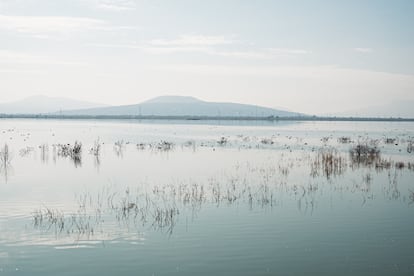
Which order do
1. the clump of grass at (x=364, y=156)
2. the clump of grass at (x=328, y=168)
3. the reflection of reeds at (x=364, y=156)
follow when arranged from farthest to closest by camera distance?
the clump of grass at (x=364, y=156) → the reflection of reeds at (x=364, y=156) → the clump of grass at (x=328, y=168)

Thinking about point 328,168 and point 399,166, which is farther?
point 399,166

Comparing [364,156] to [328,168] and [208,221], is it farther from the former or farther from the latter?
[208,221]

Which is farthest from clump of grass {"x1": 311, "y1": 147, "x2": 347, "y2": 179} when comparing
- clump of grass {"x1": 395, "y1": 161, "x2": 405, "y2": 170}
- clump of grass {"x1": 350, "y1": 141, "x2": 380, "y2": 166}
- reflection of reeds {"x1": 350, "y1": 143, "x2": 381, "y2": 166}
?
clump of grass {"x1": 395, "y1": 161, "x2": 405, "y2": 170}

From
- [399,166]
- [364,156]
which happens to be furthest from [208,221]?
[364,156]

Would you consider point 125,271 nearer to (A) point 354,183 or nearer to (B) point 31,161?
(A) point 354,183

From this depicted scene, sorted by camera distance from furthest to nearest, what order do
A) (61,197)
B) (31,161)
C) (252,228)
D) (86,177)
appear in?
(31,161) → (86,177) → (61,197) → (252,228)

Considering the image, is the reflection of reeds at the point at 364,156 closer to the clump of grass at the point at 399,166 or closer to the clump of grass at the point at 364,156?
the clump of grass at the point at 364,156

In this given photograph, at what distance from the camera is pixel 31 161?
40.2 m

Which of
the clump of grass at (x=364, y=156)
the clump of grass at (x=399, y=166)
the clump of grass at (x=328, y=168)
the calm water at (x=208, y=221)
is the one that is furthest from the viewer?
the clump of grass at (x=364, y=156)

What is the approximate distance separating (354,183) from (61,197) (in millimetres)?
15429

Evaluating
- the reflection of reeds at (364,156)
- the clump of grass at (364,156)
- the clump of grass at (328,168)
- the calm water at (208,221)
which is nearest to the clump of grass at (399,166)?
the calm water at (208,221)

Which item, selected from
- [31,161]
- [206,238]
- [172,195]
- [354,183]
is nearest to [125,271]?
[206,238]

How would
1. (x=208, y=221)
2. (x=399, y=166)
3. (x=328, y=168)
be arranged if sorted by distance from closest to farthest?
(x=208, y=221), (x=328, y=168), (x=399, y=166)

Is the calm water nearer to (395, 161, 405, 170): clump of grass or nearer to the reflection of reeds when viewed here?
(395, 161, 405, 170): clump of grass
